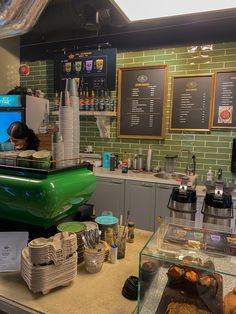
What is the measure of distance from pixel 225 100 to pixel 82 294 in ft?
10.2

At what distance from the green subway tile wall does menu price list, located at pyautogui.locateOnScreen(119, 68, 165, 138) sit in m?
0.12

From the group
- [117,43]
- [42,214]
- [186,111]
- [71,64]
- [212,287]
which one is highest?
[117,43]

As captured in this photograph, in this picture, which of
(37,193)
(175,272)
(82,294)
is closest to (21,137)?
(37,193)

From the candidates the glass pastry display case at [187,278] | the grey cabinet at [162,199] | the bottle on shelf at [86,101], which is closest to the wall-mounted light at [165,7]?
the glass pastry display case at [187,278]

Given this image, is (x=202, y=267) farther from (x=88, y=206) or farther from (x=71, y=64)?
(x=71, y=64)

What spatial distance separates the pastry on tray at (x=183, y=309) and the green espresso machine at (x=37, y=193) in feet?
2.13

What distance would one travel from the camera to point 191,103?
3465 millimetres

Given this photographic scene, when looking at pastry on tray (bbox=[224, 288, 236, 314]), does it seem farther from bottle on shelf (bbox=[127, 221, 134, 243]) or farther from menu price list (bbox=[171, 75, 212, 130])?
menu price list (bbox=[171, 75, 212, 130])

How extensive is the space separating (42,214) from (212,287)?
78 centimetres

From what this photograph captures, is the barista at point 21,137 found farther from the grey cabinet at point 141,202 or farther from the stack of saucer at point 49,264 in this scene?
the grey cabinet at point 141,202

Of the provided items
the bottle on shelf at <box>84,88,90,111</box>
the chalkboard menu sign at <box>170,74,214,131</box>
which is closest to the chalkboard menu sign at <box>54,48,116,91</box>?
the bottle on shelf at <box>84,88,90,111</box>

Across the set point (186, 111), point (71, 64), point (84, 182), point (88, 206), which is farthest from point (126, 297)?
point (71, 64)

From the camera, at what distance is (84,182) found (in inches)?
55.5

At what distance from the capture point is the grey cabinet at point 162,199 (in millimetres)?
3033
